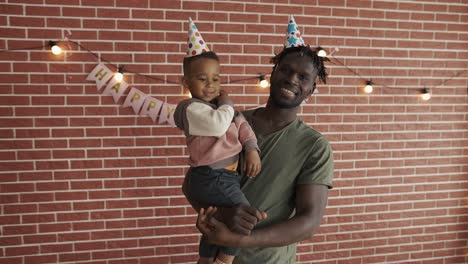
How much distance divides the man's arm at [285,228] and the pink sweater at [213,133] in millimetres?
229

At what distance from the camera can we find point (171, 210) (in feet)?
8.76

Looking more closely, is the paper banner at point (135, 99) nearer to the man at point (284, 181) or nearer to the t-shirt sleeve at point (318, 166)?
the man at point (284, 181)

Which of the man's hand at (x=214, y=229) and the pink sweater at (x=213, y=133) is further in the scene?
the pink sweater at (x=213, y=133)

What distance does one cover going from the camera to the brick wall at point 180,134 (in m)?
2.40

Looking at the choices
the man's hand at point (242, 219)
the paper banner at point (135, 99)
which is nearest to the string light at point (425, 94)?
the paper banner at point (135, 99)

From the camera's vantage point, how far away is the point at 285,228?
126 cm

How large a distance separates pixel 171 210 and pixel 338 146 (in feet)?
4.05

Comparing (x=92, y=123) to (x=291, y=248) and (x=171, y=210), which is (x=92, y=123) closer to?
(x=171, y=210)

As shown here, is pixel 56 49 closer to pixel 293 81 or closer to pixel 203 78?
pixel 203 78

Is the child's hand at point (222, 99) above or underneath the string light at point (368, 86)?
underneath

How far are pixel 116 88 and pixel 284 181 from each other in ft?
4.88

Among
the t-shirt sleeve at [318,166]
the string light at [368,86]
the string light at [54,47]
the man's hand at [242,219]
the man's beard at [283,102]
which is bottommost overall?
the man's hand at [242,219]

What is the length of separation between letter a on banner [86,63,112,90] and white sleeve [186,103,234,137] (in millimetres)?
1256

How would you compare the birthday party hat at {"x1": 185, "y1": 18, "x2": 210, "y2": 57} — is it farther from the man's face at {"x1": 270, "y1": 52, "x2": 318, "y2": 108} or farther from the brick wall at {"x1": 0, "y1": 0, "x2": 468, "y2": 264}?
the brick wall at {"x1": 0, "y1": 0, "x2": 468, "y2": 264}
